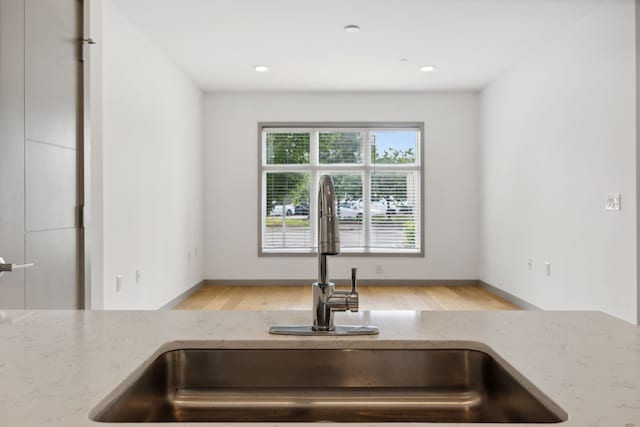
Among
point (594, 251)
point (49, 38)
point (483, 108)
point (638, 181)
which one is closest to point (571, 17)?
point (638, 181)

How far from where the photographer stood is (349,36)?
14.4 ft

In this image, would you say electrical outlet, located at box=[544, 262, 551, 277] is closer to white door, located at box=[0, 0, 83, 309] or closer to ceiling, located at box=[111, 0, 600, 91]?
ceiling, located at box=[111, 0, 600, 91]

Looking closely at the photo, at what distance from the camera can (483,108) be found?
6.36m

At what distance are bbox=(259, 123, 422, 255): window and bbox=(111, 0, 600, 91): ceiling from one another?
93cm

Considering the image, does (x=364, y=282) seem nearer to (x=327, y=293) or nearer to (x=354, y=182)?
(x=354, y=182)

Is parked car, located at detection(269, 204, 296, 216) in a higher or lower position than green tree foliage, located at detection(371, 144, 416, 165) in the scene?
lower

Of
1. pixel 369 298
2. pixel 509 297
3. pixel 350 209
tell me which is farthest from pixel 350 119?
pixel 509 297

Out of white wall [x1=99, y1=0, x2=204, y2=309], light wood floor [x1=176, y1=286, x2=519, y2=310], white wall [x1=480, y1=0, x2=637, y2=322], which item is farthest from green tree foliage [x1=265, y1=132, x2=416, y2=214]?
white wall [x1=480, y1=0, x2=637, y2=322]

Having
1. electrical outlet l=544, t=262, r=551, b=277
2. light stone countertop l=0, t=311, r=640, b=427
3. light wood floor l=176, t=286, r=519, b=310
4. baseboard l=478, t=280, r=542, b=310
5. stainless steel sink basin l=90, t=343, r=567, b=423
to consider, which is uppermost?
light stone countertop l=0, t=311, r=640, b=427

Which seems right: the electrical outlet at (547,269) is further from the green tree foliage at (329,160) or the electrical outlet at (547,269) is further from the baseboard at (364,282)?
the green tree foliage at (329,160)

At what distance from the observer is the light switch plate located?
358 centimetres

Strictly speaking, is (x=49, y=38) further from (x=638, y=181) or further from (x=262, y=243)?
(x=262, y=243)

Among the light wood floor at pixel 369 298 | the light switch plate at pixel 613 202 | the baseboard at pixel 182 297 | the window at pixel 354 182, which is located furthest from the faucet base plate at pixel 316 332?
the window at pixel 354 182

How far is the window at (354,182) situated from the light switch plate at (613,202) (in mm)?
3099
